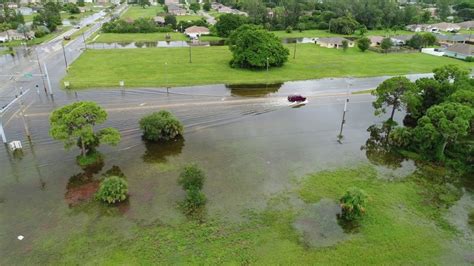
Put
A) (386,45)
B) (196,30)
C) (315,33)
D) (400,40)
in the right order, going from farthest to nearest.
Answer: (315,33), (196,30), (400,40), (386,45)

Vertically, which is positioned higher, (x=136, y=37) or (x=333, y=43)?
(x=333, y=43)

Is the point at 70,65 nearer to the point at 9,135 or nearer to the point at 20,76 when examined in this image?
the point at 20,76

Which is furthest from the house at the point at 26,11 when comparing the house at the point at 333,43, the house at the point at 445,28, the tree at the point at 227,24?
the house at the point at 445,28

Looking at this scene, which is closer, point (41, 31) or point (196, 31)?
point (41, 31)

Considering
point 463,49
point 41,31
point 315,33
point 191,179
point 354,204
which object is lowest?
point 354,204

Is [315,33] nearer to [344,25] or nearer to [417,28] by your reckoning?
[344,25]

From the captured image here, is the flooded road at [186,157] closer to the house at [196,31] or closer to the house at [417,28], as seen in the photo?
the house at [196,31]

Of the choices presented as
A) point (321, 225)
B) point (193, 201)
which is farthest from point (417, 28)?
point (193, 201)
